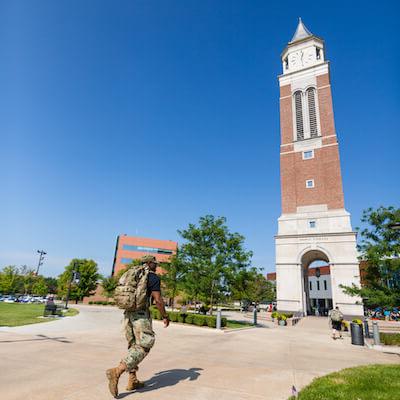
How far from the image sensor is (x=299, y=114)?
36.3 m

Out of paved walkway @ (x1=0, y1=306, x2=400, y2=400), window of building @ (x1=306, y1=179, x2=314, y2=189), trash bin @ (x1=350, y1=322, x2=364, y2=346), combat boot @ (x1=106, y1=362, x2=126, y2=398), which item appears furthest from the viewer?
window of building @ (x1=306, y1=179, x2=314, y2=189)

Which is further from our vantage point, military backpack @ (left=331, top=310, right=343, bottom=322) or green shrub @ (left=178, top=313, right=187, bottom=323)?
green shrub @ (left=178, top=313, right=187, bottom=323)

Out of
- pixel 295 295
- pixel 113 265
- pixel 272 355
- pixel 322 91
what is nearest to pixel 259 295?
pixel 295 295

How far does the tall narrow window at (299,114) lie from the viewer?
35500 millimetres

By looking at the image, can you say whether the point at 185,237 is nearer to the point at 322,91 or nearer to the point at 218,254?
the point at 218,254

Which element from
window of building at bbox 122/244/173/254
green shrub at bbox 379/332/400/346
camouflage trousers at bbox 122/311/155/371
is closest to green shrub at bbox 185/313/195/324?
green shrub at bbox 379/332/400/346

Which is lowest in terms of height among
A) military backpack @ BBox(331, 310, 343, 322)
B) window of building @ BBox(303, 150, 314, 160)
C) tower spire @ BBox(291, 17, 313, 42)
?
military backpack @ BBox(331, 310, 343, 322)

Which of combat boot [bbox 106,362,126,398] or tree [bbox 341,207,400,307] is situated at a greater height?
tree [bbox 341,207,400,307]

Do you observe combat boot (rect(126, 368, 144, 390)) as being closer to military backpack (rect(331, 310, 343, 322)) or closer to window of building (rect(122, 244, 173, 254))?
military backpack (rect(331, 310, 343, 322))

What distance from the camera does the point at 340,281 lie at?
91.0 ft

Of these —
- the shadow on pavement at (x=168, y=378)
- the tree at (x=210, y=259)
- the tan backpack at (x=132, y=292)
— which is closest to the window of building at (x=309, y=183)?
the tree at (x=210, y=259)

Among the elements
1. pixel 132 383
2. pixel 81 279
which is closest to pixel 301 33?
pixel 132 383

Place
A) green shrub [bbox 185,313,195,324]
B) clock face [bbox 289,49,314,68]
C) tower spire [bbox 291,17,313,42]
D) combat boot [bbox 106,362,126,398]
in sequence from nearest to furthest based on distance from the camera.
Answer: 1. combat boot [bbox 106,362,126,398]
2. green shrub [bbox 185,313,195,324]
3. clock face [bbox 289,49,314,68]
4. tower spire [bbox 291,17,313,42]

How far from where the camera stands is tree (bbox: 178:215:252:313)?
18.7 metres
